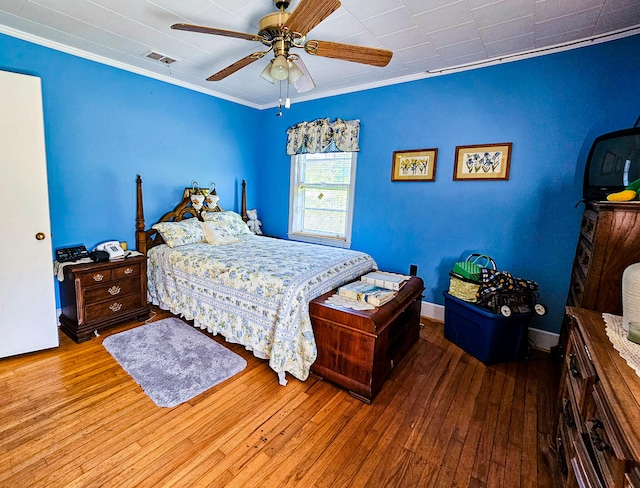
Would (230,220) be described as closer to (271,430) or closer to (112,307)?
(112,307)

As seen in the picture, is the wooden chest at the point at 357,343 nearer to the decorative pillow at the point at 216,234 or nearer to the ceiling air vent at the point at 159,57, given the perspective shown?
the decorative pillow at the point at 216,234

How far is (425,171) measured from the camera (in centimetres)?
322

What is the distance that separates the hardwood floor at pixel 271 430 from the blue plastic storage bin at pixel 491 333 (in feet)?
0.49

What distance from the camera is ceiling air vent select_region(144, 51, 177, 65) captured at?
2.78 meters

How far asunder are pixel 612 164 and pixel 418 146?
164 centimetres

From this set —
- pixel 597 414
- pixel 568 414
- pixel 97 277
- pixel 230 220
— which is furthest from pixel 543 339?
pixel 97 277

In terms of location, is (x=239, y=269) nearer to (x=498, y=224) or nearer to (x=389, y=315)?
(x=389, y=315)

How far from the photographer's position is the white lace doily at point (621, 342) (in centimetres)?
100

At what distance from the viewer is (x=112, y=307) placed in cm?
278

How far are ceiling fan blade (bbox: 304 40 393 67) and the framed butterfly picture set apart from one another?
1474 mm

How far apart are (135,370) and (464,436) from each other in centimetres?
229

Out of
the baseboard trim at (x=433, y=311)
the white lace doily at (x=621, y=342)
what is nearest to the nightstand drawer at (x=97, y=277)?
the baseboard trim at (x=433, y=311)

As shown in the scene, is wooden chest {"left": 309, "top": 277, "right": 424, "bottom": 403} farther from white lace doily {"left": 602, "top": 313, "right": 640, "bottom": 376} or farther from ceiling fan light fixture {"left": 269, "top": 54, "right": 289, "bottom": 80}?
ceiling fan light fixture {"left": 269, "top": 54, "right": 289, "bottom": 80}

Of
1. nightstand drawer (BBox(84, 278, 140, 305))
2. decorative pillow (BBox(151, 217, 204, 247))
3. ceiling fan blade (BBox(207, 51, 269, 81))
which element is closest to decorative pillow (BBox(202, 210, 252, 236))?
decorative pillow (BBox(151, 217, 204, 247))
